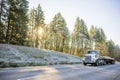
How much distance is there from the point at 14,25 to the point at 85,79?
33.7 metres

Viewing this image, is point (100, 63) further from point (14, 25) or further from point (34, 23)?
point (34, 23)

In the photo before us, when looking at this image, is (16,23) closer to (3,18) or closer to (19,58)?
(3,18)

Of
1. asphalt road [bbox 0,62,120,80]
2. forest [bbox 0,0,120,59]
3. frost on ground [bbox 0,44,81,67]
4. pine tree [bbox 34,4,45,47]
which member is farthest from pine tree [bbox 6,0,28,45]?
asphalt road [bbox 0,62,120,80]

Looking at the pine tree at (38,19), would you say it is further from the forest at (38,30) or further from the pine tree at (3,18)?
the pine tree at (3,18)

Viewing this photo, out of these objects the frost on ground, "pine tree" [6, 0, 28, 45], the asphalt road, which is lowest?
the asphalt road

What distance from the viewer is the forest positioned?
42.2 meters

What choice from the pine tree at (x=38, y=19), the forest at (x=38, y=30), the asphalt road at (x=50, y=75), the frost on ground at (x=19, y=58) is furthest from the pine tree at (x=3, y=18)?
the asphalt road at (x=50, y=75)

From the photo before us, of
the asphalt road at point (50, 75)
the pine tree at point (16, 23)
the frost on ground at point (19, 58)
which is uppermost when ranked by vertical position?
the pine tree at point (16, 23)

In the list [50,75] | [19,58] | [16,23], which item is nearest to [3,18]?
[16,23]

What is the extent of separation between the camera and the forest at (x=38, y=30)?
4222 centimetres

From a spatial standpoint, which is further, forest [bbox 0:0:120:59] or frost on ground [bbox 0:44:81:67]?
forest [bbox 0:0:120:59]

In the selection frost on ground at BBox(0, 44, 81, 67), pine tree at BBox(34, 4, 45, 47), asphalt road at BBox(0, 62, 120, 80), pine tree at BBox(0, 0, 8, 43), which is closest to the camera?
asphalt road at BBox(0, 62, 120, 80)

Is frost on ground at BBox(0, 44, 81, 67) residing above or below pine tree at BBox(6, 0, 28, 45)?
below

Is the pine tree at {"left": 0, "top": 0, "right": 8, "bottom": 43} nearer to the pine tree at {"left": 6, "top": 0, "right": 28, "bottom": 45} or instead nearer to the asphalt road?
the pine tree at {"left": 6, "top": 0, "right": 28, "bottom": 45}
